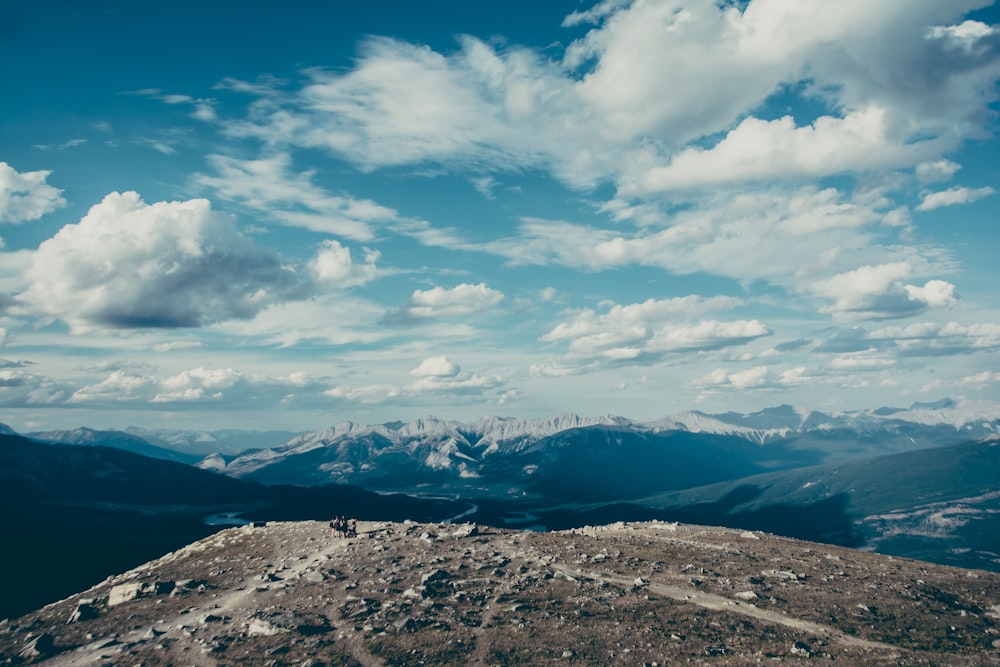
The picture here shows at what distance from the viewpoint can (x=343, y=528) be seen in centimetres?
8694

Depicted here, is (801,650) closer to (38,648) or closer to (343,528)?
(38,648)

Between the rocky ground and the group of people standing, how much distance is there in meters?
5.49

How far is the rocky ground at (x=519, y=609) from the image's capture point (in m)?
43.6

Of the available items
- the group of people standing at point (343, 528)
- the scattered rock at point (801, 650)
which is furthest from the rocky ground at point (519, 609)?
the group of people standing at point (343, 528)

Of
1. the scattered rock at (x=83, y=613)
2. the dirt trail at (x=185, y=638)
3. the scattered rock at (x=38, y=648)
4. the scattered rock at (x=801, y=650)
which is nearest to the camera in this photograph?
the scattered rock at (x=801, y=650)

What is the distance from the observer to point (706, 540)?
85.6 m

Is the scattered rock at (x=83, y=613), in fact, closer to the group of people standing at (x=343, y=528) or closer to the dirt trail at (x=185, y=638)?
the dirt trail at (x=185, y=638)

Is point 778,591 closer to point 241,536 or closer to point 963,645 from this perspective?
point 963,645

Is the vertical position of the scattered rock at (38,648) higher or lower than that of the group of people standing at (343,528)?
lower

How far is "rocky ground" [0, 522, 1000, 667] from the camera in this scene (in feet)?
143

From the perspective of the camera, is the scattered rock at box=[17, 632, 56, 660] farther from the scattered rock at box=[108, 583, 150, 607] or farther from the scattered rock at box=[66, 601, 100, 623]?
the scattered rock at box=[108, 583, 150, 607]

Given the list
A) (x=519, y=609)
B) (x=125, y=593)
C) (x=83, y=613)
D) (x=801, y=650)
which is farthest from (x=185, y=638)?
(x=801, y=650)

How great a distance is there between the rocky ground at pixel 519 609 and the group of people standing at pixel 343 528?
5488 millimetres

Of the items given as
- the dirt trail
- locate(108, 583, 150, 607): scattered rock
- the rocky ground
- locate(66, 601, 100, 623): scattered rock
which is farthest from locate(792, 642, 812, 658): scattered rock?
locate(66, 601, 100, 623): scattered rock
